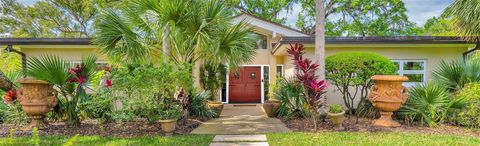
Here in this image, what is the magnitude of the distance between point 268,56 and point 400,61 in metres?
5.29

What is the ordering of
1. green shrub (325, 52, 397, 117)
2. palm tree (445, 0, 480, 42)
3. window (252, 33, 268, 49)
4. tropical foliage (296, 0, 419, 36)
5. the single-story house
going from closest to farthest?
palm tree (445, 0, 480, 42) → green shrub (325, 52, 397, 117) → the single-story house → window (252, 33, 268, 49) → tropical foliage (296, 0, 419, 36)

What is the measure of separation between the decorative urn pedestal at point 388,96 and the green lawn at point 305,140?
89 cm

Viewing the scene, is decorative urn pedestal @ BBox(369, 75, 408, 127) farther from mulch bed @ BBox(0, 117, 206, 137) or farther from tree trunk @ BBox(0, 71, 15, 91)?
tree trunk @ BBox(0, 71, 15, 91)

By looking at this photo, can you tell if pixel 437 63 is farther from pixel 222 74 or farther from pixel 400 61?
pixel 222 74

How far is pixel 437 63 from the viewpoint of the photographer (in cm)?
1008

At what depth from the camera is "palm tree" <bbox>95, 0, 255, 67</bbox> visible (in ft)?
23.3

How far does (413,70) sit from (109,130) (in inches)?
→ 390

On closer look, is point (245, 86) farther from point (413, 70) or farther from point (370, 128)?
point (370, 128)

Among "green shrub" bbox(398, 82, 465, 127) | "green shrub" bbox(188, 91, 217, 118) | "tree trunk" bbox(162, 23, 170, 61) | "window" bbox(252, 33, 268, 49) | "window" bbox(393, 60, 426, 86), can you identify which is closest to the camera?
"green shrub" bbox(398, 82, 465, 127)

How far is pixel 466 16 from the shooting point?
7656mm

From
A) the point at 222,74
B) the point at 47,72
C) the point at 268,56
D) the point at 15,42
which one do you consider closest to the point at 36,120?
the point at 47,72

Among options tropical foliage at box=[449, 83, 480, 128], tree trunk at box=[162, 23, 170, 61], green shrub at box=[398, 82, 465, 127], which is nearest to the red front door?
tree trunk at box=[162, 23, 170, 61]

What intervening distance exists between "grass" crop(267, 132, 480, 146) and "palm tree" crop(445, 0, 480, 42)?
3377 mm

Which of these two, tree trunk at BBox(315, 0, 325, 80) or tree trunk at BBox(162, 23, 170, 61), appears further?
tree trunk at BBox(315, 0, 325, 80)
